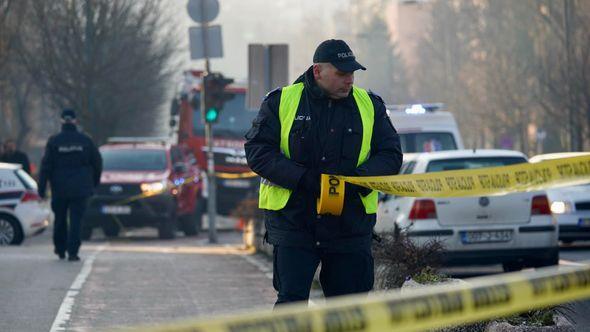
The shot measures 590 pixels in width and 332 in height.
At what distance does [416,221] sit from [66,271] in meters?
3.75

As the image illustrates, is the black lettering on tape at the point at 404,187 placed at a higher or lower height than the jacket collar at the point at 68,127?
higher

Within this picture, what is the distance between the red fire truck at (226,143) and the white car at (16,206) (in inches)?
284

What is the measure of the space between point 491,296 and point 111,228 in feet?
73.4

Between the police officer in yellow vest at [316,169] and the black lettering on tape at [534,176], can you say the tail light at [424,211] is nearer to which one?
the police officer in yellow vest at [316,169]

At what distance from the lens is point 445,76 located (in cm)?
9506

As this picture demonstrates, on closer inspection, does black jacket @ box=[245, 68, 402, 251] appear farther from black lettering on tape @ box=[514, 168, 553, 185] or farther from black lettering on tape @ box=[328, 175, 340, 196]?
black lettering on tape @ box=[514, 168, 553, 185]

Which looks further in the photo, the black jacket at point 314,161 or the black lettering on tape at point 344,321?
the black jacket at point 314,161

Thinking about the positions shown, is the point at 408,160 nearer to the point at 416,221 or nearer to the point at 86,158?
the point at 416,221

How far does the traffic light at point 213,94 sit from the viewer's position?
2400cm

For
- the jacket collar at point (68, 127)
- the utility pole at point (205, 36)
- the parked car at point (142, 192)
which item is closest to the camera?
the jacket collar at point (68, 127)

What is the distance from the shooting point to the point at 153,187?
25.7 meters

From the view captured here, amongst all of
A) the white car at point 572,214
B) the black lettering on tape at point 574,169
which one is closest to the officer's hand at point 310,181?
the black lettering on tape at point 574,169

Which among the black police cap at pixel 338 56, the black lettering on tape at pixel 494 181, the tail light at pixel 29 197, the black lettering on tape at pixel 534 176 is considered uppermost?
the black police cap at pixel 338 56

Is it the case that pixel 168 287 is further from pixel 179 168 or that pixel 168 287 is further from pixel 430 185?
pixel 179 168
